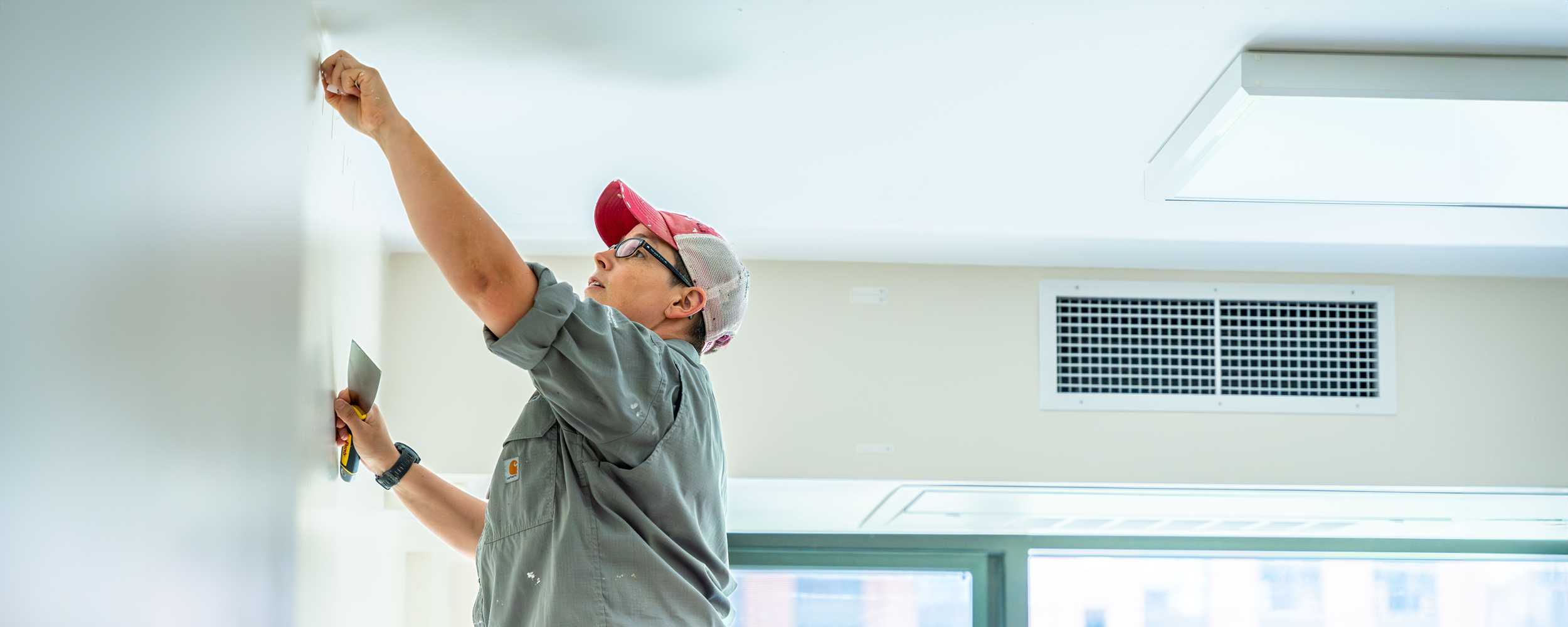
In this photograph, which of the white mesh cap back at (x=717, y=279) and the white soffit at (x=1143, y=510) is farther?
the white soffit at (x=1143, y=510)

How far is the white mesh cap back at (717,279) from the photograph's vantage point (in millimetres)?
1142

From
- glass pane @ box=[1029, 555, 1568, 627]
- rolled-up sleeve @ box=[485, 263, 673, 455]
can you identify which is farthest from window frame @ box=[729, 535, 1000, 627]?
rolled-up sleeve @ box=[485, 263, 673, 455]

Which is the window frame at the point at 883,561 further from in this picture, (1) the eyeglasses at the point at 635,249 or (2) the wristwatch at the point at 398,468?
(1) the eyeglasses at the point at 635,249

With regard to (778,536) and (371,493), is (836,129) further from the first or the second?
(778,536)

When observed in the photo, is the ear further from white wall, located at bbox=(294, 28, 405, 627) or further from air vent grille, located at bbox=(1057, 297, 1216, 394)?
air vent grille, located at bbox=(1057, 297, 1216, 394)

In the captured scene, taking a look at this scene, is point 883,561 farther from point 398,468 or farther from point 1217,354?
point 398,468

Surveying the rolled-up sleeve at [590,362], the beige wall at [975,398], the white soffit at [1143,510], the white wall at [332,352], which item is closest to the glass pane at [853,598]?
the white soffit at [1143,510]

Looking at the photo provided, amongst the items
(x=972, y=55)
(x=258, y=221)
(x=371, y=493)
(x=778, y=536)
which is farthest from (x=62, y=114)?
(x=778, y=536)

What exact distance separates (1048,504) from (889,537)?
1.80 feet

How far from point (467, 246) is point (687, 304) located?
0.32 m

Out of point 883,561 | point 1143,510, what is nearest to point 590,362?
point 1143,510

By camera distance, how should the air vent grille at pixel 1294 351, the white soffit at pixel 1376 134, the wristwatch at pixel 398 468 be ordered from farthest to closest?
1. the air vent grille at pixel 1294 351
2. the wristwatch at pixel 398 468
3. the white soffit at pixel 1376 134

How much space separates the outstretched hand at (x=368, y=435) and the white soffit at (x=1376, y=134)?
913 mm

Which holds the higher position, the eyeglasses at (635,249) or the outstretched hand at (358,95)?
the outstretched hand at (358,95)
